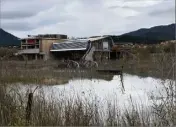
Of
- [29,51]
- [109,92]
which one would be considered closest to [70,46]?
[29,51]

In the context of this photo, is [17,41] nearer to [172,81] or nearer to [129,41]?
[129,41]

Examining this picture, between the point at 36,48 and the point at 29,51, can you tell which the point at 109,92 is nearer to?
the point at 36,48

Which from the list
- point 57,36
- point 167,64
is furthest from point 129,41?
point 167,64

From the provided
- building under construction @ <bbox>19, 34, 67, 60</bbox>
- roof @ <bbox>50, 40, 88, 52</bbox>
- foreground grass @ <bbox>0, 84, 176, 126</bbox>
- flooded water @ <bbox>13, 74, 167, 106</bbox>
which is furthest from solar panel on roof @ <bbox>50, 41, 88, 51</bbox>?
foreground grass @ <bbox>0, 84, 176, 126</bbox>

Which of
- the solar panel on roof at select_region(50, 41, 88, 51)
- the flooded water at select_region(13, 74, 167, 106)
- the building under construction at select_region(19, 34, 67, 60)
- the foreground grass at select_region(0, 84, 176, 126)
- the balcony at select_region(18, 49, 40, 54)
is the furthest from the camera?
the balcony at select_region(18, 49, 40, 54)

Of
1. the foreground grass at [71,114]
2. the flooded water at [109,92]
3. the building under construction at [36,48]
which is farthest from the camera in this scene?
the building under construction at [36,48]

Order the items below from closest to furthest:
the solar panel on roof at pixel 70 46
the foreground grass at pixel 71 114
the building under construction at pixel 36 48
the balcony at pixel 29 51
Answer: the foreground grass at pixel 71 114 → the solar panel on roof at pixel 70 46 → the building under construction at pixel 36 48 → the balcony at pixel 29 51

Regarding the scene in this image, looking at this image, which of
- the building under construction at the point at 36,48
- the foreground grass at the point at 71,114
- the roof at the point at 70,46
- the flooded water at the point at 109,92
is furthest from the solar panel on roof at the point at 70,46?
the foreground grass at the point at 71,114

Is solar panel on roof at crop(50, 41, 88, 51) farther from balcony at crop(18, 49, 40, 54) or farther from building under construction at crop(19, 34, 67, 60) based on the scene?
balcony at crop(18, 49, 40, 54)

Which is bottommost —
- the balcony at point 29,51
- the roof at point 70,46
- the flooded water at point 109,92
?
the flooded water at point 109,92

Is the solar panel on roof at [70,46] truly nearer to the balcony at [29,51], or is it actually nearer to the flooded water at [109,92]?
the balcony at [29,51]

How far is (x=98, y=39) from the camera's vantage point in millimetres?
74688

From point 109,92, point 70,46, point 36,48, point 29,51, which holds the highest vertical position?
point 70,46

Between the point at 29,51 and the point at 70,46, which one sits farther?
the point at 29,51
